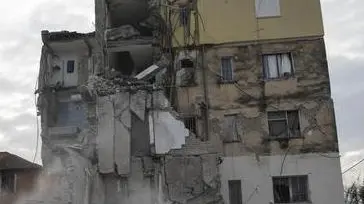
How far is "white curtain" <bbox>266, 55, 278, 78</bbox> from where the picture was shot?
945 inches

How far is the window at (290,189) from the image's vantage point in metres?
22.3

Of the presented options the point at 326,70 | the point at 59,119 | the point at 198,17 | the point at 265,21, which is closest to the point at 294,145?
the point at 326,70

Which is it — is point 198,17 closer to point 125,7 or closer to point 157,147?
point 125,7

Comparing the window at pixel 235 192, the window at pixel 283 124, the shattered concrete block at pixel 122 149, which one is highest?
the window at pixel 283 124

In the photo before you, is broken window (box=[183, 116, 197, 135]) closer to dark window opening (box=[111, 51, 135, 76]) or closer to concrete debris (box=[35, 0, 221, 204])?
concrete debris (box=[35, 0, 221, 204])

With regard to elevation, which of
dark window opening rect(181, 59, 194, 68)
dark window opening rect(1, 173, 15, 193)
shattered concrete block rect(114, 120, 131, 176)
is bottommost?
dark window opening rect(1, 173, 15, 193)

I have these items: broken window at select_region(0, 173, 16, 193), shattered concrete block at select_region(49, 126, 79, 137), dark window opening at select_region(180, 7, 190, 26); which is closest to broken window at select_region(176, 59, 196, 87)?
dark window opening at select_region(180, 7, 190, 26)

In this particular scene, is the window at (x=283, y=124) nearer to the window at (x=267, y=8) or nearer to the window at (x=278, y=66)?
the window at (x=278, y=66)

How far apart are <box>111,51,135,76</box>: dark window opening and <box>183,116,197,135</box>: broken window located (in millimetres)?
6054

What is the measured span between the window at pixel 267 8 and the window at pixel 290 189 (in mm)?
8173

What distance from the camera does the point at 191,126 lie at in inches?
917

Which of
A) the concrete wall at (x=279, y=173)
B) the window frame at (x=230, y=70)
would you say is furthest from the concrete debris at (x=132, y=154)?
the window frame at (x=230, y=70)

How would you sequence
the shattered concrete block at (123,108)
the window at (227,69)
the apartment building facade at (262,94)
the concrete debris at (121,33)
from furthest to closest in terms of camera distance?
the concrete debris at (121,33) < the window at (227,69) < the apartment building facade at (262,94) < the shattered concrete block at (123,108)

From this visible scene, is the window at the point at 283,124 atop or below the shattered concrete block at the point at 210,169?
atop
